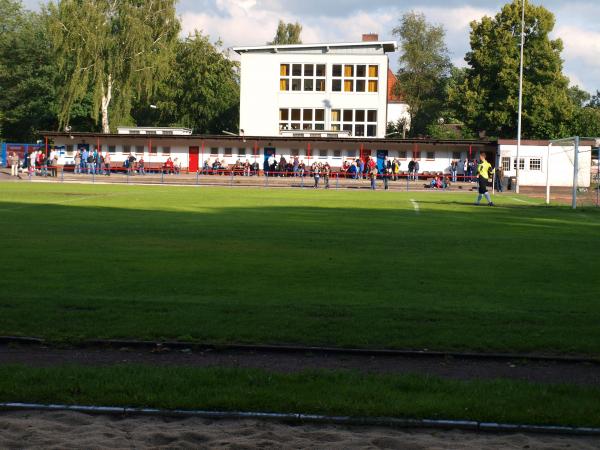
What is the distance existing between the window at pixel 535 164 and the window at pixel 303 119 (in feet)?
72.0

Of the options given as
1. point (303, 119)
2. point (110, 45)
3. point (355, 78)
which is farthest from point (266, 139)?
point (110, 45)

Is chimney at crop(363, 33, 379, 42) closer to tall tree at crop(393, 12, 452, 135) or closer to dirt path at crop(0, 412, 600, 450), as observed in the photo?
tall tree at crop(393, 12, 452, 135)

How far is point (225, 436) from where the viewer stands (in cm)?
601

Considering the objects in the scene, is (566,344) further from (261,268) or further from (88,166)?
(88,166)

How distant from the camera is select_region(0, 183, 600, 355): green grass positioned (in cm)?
945

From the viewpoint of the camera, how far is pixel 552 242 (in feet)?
66.1

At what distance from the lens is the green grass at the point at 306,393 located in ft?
21.6

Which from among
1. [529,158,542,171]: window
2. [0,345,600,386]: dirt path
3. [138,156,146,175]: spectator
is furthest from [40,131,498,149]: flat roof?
[0,345,600,386]: dirt path

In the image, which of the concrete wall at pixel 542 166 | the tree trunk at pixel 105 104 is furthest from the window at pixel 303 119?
the concrete wall at pixel 542 166

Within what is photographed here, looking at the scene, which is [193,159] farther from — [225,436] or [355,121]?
[225,436]

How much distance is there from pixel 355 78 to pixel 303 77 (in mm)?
4779

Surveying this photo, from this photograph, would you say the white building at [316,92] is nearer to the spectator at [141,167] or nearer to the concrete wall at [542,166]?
the spectator at [141,167]

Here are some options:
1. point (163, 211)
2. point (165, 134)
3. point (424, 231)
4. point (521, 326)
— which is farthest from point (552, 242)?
point (165, 134)

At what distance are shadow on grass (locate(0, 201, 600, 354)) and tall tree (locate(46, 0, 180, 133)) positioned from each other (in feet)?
173
